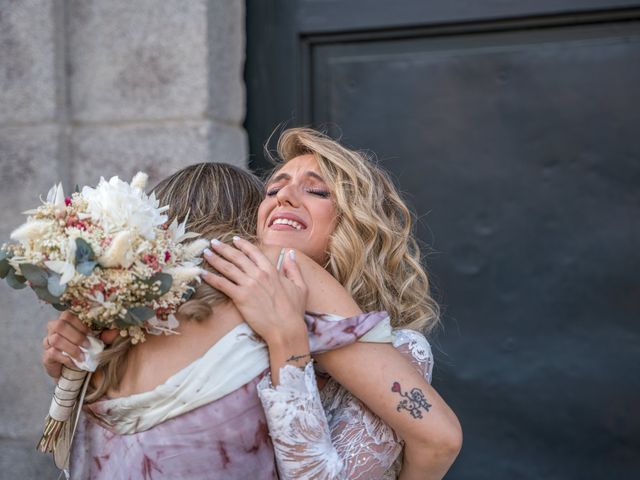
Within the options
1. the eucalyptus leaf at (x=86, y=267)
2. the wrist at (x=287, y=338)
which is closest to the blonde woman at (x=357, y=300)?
the wrist at (x=287, y=338)

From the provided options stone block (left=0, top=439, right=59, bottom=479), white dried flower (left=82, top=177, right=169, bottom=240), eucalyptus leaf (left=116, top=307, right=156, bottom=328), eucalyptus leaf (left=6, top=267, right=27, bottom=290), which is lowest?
stone block (left=0, top=439, right=59, bottom=479)

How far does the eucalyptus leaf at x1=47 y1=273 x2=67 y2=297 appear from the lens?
5.91ft

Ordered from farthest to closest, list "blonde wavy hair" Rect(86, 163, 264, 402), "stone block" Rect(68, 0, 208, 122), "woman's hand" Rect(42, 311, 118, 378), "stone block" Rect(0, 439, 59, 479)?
"stone block" Rect(0, 439, 59, 479) → "stone block" Rect(68, 0, 208, 122) → "blonde wavy hair" Rect(86, 163, 264, 402) → "woman's hand" Rect(42, 311, 118, 378)

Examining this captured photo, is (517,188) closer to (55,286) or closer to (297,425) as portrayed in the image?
(297,425)

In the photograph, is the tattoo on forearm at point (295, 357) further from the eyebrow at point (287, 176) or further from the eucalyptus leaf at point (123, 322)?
the eyebrow at point (287, 176)

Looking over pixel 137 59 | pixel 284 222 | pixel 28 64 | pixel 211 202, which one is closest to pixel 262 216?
pixel 284 222

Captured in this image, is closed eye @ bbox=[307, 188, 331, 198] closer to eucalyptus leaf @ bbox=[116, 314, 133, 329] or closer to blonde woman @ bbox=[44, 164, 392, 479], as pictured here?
blonde woman @ bbox=[44, 164, 392, 479]

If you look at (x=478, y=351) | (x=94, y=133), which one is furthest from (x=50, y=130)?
(x=478, y=351)

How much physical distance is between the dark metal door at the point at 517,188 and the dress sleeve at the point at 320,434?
1796 millimetres

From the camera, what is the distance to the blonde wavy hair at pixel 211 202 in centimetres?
220

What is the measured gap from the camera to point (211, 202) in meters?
2.31

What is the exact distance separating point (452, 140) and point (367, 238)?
1.53 m

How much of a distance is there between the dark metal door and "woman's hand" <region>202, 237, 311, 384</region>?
77.1 inches

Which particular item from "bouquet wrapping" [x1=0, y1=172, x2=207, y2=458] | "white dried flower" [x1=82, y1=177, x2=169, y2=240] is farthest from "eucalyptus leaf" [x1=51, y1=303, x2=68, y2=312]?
"white dried flower" [x1=82, y1=177, x2=169, y2=240]
